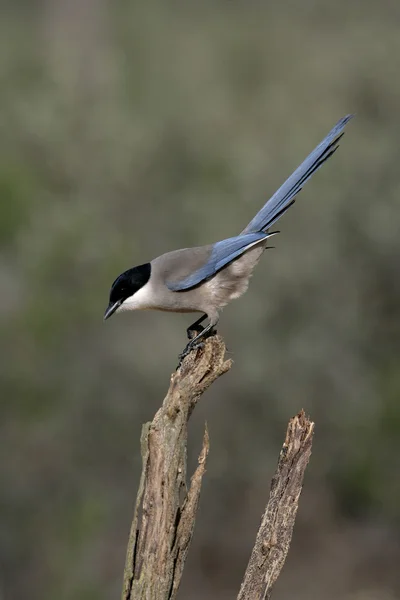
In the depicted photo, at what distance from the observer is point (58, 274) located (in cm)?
1159

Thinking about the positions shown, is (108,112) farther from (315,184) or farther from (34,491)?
(34,491)

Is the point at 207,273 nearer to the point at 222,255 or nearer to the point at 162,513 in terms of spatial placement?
the point at 222,255

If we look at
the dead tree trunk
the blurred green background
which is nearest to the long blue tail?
the dead tree trunk

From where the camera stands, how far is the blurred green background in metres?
11.2

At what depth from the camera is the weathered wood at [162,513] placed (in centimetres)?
416

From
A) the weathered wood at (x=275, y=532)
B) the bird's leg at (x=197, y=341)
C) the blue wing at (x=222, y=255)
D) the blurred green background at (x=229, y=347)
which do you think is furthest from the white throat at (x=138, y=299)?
the blurred green background at (x=229, y=347)

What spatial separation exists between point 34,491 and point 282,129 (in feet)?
27.4

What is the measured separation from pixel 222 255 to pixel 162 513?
6.80 ft

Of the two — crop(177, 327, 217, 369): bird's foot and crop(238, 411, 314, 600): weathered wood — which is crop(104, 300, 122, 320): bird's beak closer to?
crop(177, 327, 217, 369): bird's foot

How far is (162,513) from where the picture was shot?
164 inches

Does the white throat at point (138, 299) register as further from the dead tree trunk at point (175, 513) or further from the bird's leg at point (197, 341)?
the dead tree trunk at point (175, 513)

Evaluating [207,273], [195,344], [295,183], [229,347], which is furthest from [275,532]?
[229,347]

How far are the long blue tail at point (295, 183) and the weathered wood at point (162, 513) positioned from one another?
6.41 feet

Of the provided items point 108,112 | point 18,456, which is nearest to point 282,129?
point 108,112
